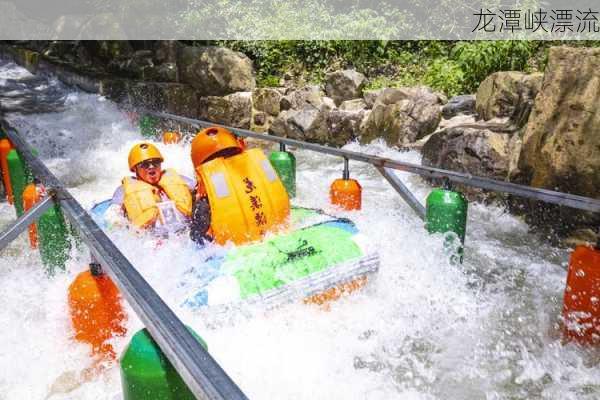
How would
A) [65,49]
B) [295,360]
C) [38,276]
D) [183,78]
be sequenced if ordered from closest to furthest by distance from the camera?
[295,360], [38,276], [183,78], [65,49]

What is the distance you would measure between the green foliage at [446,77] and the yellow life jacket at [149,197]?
18.4 ft

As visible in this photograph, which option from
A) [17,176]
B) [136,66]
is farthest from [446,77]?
[136,66]

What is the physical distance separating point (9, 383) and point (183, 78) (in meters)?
9.57

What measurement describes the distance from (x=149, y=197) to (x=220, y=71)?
717cm

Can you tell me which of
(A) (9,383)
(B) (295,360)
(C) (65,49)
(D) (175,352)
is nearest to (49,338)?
(A) (9,383)

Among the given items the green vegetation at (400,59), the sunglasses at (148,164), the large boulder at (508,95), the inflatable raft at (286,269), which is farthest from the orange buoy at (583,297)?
the green vegetation at (400,59)

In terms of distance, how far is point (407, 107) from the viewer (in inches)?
309

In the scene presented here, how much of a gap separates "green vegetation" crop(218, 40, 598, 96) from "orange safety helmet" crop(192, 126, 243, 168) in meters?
5.69

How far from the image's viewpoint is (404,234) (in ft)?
13.7

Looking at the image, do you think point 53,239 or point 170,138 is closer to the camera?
point 53,239

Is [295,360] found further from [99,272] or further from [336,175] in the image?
[336,175]

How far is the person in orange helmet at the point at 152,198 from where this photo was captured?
4.10 m

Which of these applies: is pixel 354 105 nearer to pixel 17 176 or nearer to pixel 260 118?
pixel 260 118

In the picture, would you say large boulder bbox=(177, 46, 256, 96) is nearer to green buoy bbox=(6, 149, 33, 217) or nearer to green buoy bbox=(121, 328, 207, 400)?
green buoy bbox=(6, 149, 33, 217)
